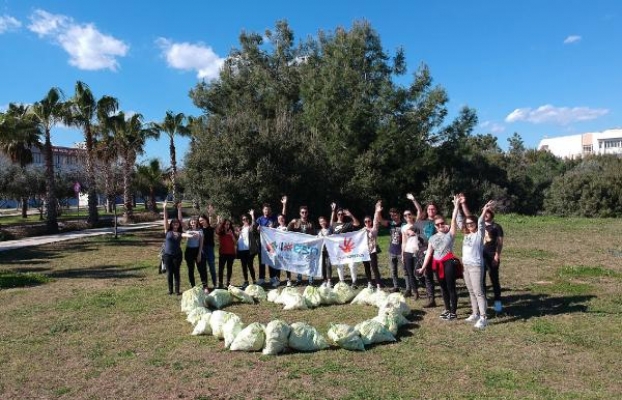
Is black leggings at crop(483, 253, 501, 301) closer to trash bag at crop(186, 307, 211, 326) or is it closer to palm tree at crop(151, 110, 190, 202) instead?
trash bag at crop(186, 307, 211, 326)

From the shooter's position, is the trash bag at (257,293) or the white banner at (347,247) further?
the white banner at (347,247)

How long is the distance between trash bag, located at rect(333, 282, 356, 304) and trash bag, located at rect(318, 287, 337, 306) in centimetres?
9

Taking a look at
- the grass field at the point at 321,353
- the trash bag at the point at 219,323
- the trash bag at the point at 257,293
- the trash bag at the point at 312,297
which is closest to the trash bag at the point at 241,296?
the trash bag at the point at 257,293

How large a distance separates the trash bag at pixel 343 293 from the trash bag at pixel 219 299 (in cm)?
206

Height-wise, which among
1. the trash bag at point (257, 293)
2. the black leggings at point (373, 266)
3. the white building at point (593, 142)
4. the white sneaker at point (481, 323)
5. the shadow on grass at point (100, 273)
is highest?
the white building at point (593, 142)

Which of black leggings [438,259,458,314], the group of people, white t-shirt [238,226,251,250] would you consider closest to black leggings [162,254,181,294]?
the group of people

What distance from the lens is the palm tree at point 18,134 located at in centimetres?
2309

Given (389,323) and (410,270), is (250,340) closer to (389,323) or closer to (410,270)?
(389,323)

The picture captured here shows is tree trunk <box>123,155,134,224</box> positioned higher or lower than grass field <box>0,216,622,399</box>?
higher

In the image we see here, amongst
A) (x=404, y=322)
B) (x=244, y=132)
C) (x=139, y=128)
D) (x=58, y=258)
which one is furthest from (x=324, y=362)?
(x=139, y=128)

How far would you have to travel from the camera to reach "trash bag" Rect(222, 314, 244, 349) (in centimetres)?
717

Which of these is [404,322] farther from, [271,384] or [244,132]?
[244,132]

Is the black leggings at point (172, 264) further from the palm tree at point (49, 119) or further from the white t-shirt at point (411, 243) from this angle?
the palm tree at point (49, 119)

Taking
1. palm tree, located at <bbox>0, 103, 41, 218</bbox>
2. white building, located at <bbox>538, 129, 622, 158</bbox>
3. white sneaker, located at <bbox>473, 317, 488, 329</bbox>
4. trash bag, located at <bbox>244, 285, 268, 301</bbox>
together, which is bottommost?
white sneaker, located at <bbox>473, 317, 488, 329</bbox>
